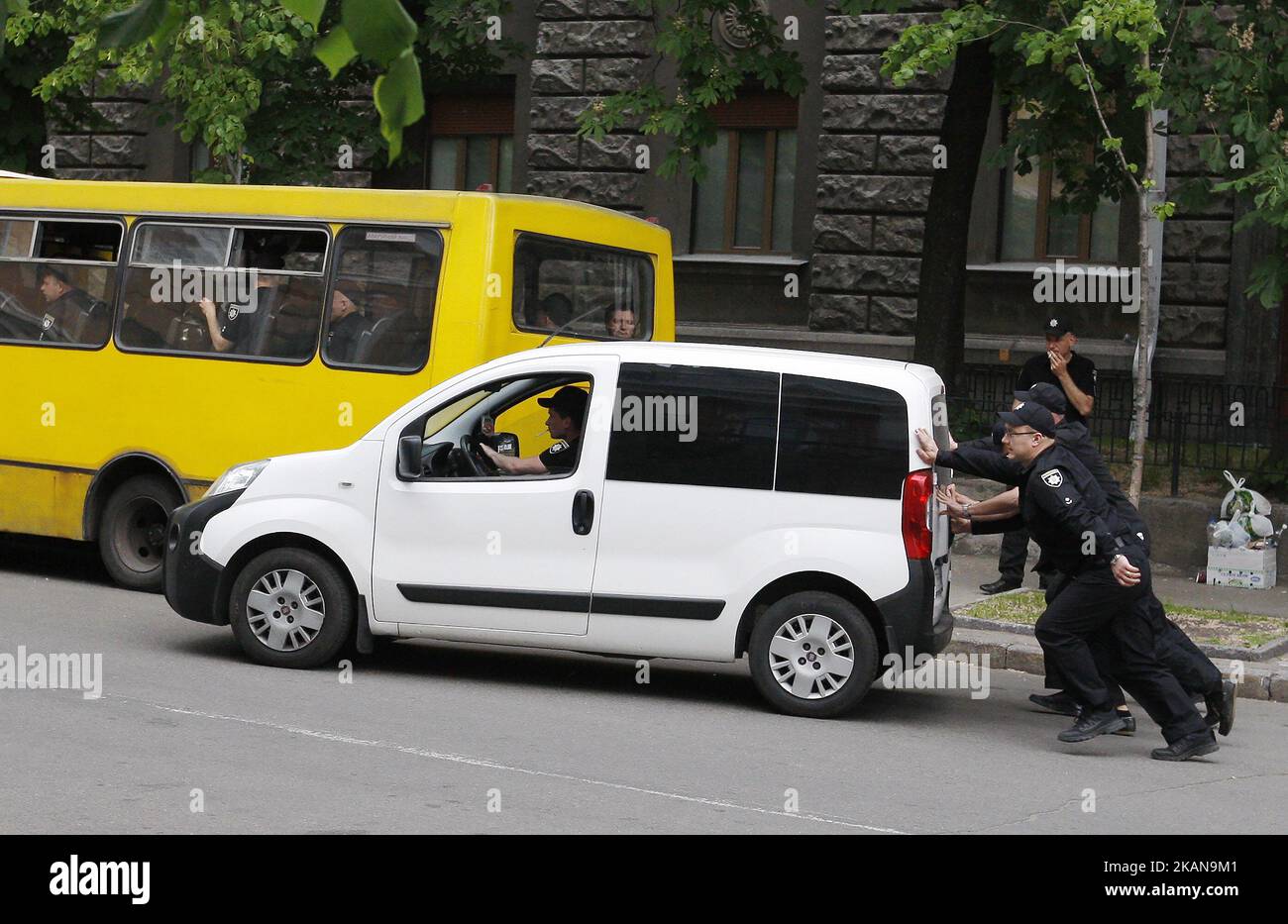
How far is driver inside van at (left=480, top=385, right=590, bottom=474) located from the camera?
347 inches

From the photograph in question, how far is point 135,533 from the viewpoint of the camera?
1198 centimetres

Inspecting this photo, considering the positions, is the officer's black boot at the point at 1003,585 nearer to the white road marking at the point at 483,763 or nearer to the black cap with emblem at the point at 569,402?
the black cap with emblem at the point at 569,402

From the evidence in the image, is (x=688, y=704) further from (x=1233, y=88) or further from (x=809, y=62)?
(x=809, y=62)

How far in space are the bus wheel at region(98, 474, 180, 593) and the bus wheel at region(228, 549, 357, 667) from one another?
2963 mm

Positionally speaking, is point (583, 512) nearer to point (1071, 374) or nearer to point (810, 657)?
point (810, 657)

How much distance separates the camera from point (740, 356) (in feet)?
28.0

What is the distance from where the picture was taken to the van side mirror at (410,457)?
8.75 m

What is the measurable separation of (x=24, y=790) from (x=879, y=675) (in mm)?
4052

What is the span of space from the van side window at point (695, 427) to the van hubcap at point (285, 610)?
1810mm

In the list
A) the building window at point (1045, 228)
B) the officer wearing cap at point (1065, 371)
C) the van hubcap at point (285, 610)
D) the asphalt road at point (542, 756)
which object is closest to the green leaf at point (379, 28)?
the asphalt road at point (542, 756)

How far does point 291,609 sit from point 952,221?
867 centimetres

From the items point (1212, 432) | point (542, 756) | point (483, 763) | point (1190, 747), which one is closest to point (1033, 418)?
point (1190, 747)

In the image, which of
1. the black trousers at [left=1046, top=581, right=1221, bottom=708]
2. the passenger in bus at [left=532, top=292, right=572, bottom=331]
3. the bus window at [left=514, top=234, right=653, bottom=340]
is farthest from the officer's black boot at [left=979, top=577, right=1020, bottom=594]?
the black trousers at [left=1046, top=581, right=1221, bottom=708]
